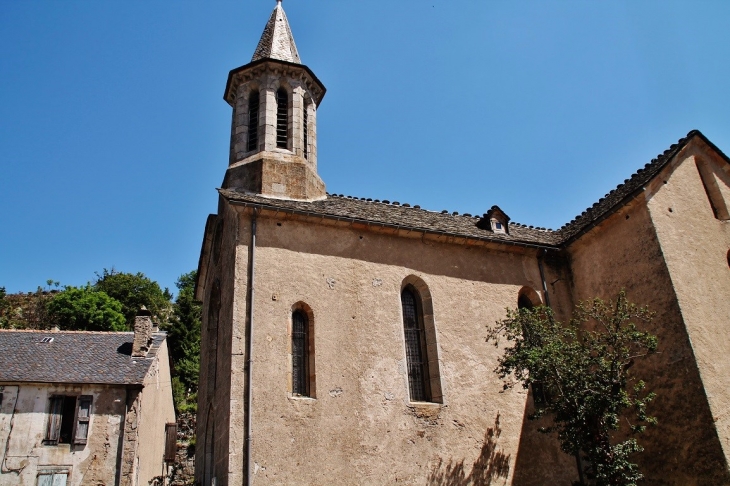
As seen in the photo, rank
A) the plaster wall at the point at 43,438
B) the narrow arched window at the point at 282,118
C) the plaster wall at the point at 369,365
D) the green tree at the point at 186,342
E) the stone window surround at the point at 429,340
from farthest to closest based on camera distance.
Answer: the green tree at the point at 186,342 → the plaster wall at the point at 43,438 → the narrow arched window at the point at 282,118 → the stone window surround at the point at 429,340 → the plaster wall at the point at 369,365

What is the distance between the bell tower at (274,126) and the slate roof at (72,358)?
872 cm

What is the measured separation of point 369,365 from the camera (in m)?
14.4

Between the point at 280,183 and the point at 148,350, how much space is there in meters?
10.5

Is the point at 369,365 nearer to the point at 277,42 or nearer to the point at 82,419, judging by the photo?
the point at 82,419

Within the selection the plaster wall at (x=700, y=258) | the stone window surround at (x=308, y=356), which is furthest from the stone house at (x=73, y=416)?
the plaster wall at (x=700, y=258)

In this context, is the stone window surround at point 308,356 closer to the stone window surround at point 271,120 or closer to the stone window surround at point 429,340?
the stone window surround at point 429,340

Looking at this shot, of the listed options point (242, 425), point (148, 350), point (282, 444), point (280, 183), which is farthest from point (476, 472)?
point (148, 350)

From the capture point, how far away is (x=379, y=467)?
524 inches

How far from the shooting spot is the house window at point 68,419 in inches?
787

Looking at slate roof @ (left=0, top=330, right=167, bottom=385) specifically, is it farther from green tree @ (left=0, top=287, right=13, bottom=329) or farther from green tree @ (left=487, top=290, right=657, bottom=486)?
green tree @ (left=0, top=287, right=13, bottom=329)

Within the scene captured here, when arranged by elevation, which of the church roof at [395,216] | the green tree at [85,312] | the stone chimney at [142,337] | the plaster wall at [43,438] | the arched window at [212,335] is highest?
the green tree at [85,312]

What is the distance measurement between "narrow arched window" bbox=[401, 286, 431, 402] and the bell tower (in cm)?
433

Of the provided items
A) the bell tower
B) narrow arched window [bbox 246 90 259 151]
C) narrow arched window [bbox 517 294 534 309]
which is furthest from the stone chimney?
narrow arched window [bbox 517 294 534 309]

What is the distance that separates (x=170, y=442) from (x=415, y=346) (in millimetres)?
15391
